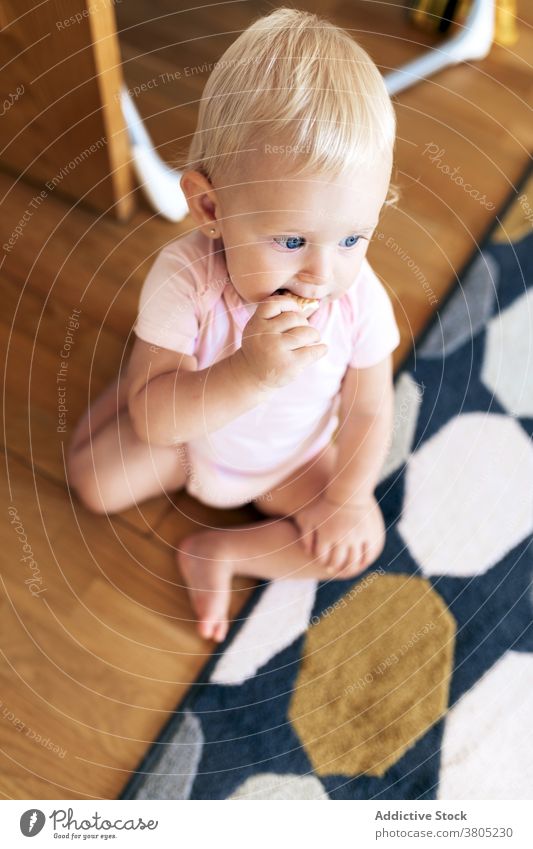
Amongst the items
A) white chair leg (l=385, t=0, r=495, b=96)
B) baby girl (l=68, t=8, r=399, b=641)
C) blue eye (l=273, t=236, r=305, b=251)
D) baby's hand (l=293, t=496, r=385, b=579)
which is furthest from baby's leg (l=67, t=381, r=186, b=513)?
white chair leg (l=385, t=0, r=495, b=96)

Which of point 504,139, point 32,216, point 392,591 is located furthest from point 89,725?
point 504,139

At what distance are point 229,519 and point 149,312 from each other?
8.0 inches

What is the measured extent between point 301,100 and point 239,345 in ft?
0.54

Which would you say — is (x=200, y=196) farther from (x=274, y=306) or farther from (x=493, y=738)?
(x=493, y=738)

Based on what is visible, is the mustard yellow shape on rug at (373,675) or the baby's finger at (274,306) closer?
the baby's finger at (274,306)

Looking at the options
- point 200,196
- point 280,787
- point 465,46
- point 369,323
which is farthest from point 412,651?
point 465,46

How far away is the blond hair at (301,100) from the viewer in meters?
0.37

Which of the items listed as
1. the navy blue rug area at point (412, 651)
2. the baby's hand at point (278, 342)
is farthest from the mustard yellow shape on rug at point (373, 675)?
the baby's hand at point (278, 342)

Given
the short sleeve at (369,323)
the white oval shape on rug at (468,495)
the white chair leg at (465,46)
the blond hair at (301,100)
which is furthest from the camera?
Result: the white chair leg at (465,46)

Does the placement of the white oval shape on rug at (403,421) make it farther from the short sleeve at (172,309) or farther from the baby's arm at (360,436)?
the short sleeve at (172,309)

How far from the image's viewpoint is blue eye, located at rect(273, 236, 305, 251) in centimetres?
40

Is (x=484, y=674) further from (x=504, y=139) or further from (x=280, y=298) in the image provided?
(x=504, y=139)

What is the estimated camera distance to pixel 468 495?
620 millimetres

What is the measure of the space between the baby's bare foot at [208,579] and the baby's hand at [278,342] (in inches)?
8.1
